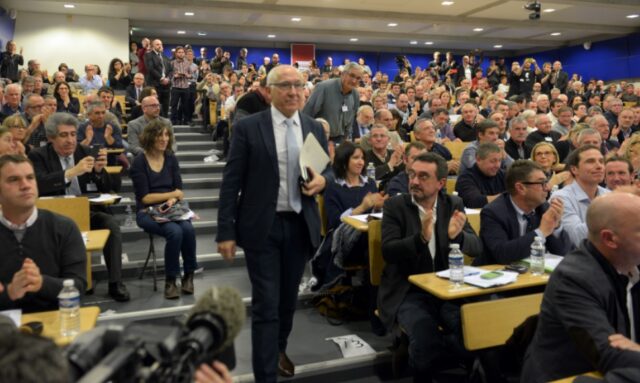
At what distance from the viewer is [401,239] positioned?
266 cm

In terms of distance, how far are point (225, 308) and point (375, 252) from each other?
2370 millimetres

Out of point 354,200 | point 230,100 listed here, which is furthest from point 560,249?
point 230,100

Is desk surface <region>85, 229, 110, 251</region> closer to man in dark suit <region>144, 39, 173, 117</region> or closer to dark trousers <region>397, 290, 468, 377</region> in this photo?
dark trousers <region>397, 290, 468, 377</region>

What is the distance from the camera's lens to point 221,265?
14.3 feet

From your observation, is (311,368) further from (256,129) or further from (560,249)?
(560,249)

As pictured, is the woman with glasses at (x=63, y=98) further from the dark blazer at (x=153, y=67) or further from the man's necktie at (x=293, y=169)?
the man's necktie at (x=293, y=169)

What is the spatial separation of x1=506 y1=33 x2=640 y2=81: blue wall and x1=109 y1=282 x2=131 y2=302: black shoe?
16417mm

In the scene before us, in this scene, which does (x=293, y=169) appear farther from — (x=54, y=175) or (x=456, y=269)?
(x=54, y=175)

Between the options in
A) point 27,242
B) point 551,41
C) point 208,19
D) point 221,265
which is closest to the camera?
point 27,242

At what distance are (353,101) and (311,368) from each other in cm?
277

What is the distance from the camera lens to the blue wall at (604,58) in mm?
15312

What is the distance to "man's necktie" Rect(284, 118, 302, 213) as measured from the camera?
236 cm

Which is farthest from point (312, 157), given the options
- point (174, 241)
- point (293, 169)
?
point (174, 241)

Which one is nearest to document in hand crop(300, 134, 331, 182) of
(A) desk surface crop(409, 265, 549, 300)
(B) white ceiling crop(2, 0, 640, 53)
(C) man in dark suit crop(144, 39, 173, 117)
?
(A) desk surface crop(409, 265, 549, 300)
